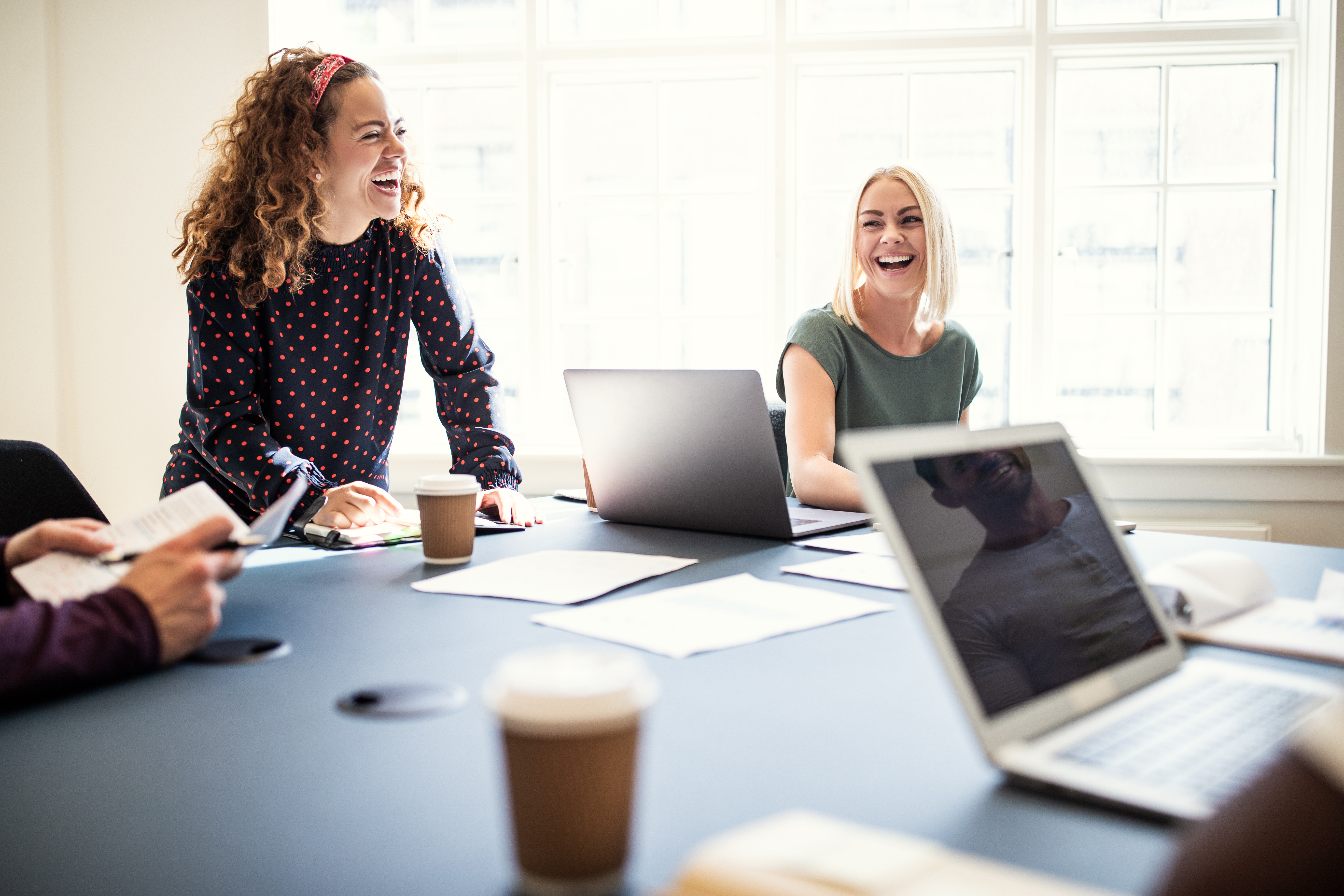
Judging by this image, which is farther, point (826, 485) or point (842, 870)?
point (826, 485)

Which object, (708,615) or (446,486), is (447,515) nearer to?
(446,486)

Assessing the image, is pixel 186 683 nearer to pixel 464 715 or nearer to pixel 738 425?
pixel 464 715

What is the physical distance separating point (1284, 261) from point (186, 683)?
11.0 feet

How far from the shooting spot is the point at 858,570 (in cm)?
121

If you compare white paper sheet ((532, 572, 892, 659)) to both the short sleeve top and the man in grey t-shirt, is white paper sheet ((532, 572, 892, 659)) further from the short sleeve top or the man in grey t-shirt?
the short sleeve top

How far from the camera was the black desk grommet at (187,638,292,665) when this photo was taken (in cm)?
86

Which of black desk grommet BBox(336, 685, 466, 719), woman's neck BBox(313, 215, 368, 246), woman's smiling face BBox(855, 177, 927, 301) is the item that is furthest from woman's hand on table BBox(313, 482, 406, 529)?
woman's smiling face BBox(855, 177, 927, 301)

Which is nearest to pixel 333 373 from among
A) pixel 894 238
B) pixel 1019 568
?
pixel 894 238

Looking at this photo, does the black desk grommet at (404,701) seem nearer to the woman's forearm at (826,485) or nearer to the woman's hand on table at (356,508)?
the woman's hand on table at (356,508)

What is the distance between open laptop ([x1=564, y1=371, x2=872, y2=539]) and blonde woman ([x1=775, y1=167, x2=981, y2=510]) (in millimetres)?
599

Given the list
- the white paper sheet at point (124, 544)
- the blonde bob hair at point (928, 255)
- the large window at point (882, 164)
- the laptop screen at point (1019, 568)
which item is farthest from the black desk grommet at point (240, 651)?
the large window at point (882, 164)

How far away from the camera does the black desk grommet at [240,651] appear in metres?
0.86

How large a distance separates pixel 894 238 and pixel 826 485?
2.47 feet

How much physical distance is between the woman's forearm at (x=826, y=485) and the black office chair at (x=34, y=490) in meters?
1.20
